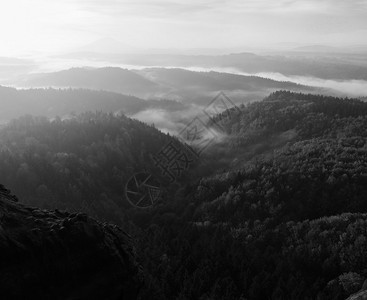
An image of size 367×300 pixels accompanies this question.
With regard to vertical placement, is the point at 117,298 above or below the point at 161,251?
above

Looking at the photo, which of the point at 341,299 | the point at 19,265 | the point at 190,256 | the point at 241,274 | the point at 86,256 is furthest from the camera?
the point at 190,256

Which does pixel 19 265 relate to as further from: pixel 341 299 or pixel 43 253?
pixel 341 299

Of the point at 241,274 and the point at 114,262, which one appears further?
the point at 241,274

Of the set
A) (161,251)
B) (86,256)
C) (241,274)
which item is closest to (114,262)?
(86,256)

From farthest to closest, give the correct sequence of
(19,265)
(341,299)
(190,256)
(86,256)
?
(190,256) → (341,299) → (86,256) → (19,265)

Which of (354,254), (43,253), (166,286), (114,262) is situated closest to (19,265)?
(43,253)

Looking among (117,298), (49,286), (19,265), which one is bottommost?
(117,298)
